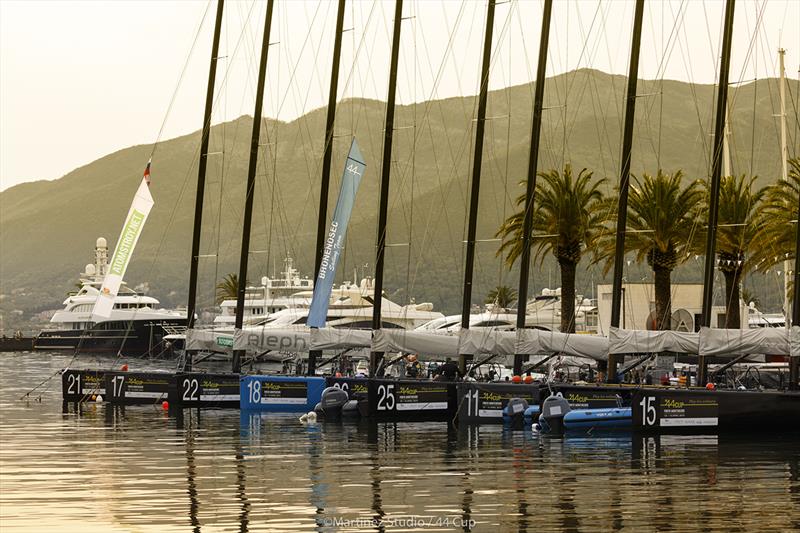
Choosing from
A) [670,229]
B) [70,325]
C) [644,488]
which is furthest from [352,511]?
[70,325]

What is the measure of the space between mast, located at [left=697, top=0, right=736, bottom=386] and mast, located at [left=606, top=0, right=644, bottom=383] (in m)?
3.02

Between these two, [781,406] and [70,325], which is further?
[70,325]

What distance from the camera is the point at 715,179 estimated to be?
45.9 m

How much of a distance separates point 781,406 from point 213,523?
23.5 m

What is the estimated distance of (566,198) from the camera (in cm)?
7312

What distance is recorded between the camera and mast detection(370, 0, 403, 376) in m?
55.0

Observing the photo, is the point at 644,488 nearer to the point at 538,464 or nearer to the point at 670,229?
the point at 538,464

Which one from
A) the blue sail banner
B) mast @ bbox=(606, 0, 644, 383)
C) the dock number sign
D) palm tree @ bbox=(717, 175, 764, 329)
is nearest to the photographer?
the dock number sign

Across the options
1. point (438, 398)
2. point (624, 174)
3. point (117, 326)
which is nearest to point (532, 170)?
point (624, 174)

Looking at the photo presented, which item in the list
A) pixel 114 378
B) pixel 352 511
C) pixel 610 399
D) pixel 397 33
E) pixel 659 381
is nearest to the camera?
pixel 352 511

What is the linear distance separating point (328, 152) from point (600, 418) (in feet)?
65.0

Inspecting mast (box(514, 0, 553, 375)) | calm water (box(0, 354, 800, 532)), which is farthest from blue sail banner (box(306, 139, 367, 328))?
calm water (box(0, 354, 800, 532))

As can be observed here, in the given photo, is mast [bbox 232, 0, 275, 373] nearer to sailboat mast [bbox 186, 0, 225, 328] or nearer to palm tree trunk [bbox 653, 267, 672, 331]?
sailboat mast [bbox 186, 0, 225, 328]

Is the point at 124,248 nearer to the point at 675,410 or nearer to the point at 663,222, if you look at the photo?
the point at 663,222
